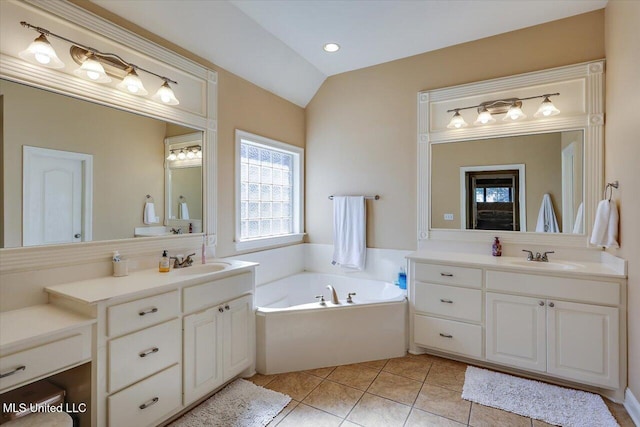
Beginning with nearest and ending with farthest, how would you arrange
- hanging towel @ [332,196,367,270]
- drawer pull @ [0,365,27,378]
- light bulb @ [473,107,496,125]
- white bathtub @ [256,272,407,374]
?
drawer pull @ [0,365,27,378] < white bathtub @ [256,272,407,374] < light bulb @ [473,107,496,125] < hanging towel @ [332,196,367,270]

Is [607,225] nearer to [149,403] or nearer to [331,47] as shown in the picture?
[331,47]

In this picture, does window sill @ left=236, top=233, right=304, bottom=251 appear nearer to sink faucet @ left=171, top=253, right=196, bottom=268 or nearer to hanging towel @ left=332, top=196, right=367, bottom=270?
hanging towel @ left=332, top=196, right=367, bottom=270

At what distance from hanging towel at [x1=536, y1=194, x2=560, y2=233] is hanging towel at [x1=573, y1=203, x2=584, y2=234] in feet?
0.38

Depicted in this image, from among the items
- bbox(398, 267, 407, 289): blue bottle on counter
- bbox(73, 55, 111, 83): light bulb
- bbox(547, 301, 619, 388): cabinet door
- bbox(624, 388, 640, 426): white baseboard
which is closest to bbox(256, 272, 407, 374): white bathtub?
bbox(398, 267, 407, 289): blue bottle on counter

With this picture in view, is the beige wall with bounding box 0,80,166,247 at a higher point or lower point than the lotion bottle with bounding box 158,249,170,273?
higher

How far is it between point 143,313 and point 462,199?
274 cm

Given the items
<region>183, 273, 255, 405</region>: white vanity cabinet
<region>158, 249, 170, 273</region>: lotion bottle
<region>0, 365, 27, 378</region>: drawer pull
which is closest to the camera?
<region>0, 365, 27, 378</region>: drawer pull

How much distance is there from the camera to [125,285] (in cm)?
176

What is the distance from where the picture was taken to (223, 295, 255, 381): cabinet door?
2.17 metres

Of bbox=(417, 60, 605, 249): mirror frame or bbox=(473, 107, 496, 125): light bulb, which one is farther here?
bbox=(473, 107, 496, 125): light bulb

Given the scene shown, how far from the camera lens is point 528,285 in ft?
7.51

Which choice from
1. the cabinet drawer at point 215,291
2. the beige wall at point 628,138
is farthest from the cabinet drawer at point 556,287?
the cabinet drawer at point 215,291

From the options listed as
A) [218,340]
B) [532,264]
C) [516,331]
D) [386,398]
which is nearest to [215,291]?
[218,340]

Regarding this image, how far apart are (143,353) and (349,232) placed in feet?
7.49
